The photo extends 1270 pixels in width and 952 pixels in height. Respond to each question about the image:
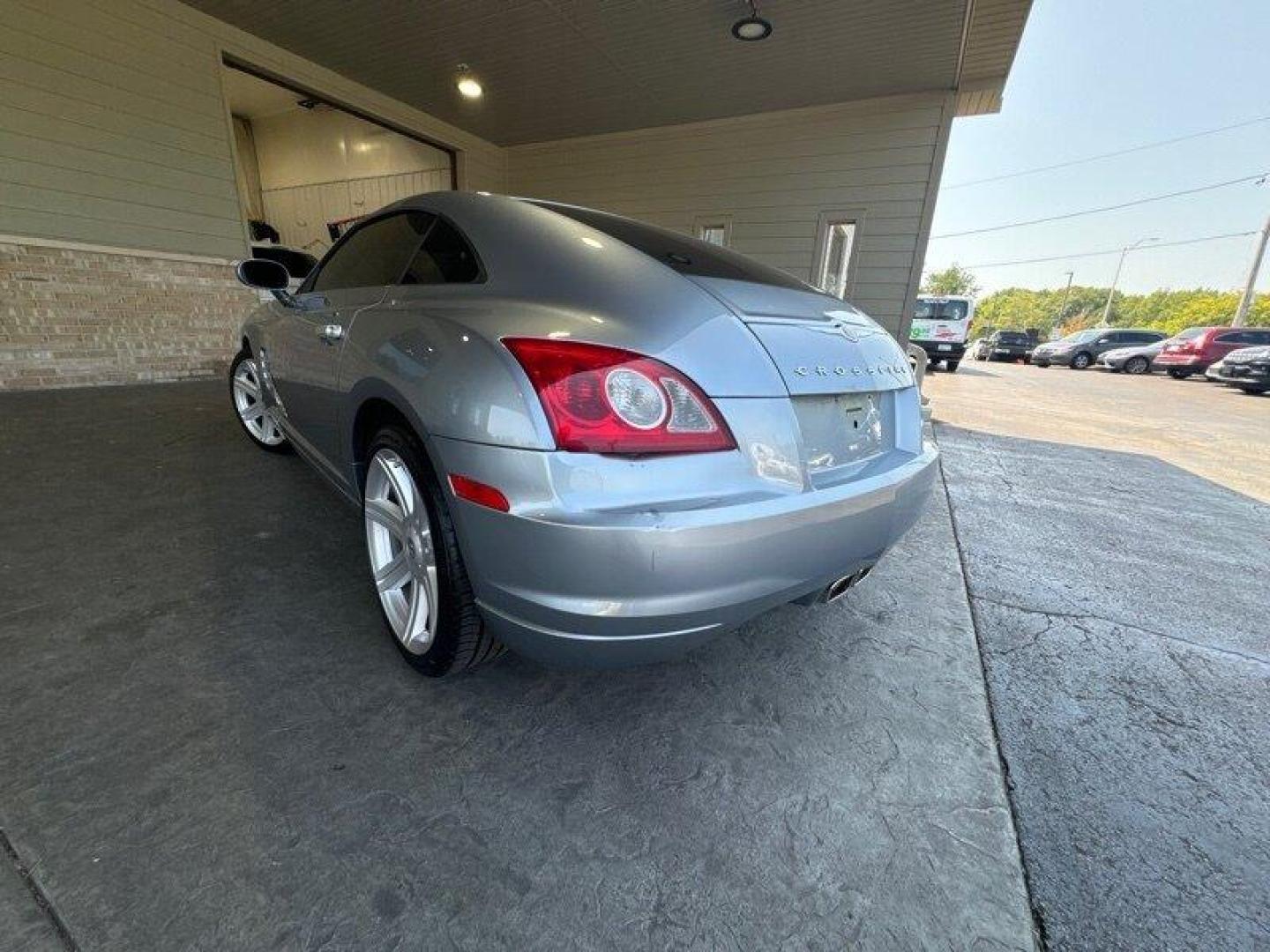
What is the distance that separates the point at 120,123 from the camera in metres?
5.23

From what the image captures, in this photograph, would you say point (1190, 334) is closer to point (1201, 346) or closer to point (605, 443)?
point (1201, 346)

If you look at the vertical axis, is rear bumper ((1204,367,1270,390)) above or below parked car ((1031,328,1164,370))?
below

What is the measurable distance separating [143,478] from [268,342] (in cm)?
111

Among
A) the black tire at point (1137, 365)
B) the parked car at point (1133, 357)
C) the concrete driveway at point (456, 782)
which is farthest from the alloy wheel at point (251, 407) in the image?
the black tire at point (1137, 365)

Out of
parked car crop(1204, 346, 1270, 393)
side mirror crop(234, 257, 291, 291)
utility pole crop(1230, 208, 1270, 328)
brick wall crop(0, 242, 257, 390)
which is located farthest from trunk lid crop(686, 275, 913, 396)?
utility pole crop(1230, 208, 1270, 328)

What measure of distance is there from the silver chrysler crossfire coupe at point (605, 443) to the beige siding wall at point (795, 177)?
636 centimetres

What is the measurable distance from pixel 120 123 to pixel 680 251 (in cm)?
679

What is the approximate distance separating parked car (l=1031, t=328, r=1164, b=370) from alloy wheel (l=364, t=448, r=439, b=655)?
25.3 m

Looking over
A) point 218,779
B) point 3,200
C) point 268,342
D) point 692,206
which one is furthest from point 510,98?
point 218,779

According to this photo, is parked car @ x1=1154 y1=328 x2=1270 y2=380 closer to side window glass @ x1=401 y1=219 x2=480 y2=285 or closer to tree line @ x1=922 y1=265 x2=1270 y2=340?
tree line @ x1=922 y1=265 x2=1270 y2=340

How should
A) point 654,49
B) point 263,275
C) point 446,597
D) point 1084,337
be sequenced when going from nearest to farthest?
point 446,597
point 263,275
point 654,49
point 1084,337

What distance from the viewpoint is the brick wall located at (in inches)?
196

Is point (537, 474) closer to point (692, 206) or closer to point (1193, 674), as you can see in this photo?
point (1193, 674)

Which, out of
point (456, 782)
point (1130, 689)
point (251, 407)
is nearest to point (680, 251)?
point (456, 782)
